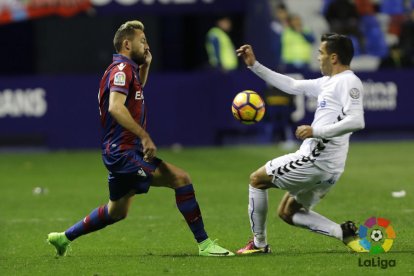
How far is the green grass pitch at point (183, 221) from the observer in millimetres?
8844

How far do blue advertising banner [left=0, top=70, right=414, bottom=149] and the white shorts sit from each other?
12.5m

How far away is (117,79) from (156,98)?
1283 cm

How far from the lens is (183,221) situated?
12.1 metres

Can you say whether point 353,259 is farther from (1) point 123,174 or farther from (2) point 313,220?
(1) point 123,174

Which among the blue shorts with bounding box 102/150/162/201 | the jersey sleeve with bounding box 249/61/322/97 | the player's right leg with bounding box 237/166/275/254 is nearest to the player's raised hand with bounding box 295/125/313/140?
the player's right leg with bounding box 237/166/275/254

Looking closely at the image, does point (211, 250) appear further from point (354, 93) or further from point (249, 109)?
point (354, 93)

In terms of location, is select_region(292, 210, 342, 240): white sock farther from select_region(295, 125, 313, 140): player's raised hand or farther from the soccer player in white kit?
select_region(295, 125, 313, 140): player's raised hand

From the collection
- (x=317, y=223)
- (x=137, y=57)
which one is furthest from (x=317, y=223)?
(x=137, y=57)

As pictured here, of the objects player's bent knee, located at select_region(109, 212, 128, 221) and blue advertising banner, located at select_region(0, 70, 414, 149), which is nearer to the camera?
player's bent knee, located at select_region(109, 212, 128, 221)

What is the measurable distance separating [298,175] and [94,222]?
5.84 ft


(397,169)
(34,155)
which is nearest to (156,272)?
(397,169)

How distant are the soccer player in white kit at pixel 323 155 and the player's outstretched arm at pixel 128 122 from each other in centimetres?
109

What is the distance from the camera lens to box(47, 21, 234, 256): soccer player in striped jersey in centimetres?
908

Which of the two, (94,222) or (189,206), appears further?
(94,222)
